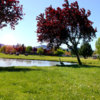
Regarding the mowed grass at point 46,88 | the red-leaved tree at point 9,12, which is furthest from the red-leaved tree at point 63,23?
the mowed grass at point 46,88

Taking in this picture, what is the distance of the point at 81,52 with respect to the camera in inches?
4277

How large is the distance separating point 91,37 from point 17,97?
32.2 m

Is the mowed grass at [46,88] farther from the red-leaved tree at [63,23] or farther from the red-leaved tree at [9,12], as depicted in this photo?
the red-leaved tree at [63,23]

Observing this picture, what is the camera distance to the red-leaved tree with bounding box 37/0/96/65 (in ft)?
112

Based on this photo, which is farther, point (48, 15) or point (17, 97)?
point (48, 15)

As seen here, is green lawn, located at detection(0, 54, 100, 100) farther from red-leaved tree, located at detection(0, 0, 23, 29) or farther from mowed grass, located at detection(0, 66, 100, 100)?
red-leaved tree, located at detection(0, 0, 23, 29)

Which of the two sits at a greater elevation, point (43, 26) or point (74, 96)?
point (43, 26)

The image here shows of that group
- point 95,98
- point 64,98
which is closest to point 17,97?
point 64,98

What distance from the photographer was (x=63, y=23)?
1362 inches

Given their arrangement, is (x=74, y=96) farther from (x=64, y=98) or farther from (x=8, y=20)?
(x=8, y=20)

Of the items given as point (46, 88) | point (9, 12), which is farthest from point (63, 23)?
point (46, 88)

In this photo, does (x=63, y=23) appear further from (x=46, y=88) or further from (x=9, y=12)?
(x=46, y=88)

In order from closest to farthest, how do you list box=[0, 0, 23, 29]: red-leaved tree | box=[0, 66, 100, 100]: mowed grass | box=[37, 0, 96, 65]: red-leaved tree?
box=[0, 66, 100, 100]: mowed grass → box=[0, 0, 23, 29]: red-leaved tree → box=[37, 0, 96, 65]: red-leaved tree

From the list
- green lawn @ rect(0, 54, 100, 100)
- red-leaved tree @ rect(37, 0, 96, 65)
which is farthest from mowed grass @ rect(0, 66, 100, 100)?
red-leaved tree @ rect(37, 0, 96, 65)
